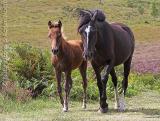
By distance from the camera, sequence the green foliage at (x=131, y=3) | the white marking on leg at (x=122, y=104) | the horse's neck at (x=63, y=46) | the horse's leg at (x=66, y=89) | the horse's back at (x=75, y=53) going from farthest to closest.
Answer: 1. the green foliage at (x=131, y=3)
2. the horse's back at (x=75, y=53)
3. the horse's neck at (x=63, y=46)
4. the white marking on leg at (x=122, y=104)
5. the horse's leg at (x=66, y=89)

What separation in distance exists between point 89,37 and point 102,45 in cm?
76

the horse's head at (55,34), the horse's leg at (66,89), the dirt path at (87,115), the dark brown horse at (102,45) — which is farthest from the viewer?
the horse's leg at (66,89)

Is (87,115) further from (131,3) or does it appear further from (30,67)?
(131,3)

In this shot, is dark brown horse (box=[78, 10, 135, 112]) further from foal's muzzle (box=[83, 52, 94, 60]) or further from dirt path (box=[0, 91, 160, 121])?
dirt path (box=[0, 91, 160, 121])

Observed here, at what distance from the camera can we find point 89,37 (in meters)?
13.3

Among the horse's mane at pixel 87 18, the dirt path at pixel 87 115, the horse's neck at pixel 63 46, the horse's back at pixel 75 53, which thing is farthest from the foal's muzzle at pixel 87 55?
the horse's back at pixel 75 53

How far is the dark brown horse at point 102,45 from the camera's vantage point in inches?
525

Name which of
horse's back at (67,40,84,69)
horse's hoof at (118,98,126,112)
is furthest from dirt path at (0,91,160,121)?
horse's back at (67,40,84,69)

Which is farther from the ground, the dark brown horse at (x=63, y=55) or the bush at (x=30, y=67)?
the dark brown horse at (x=63, y=55)

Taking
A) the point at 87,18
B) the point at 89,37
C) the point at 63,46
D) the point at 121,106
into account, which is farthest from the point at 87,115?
the point at 87,18

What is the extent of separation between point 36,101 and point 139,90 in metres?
5.61

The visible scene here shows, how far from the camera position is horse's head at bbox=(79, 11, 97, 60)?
518 inches

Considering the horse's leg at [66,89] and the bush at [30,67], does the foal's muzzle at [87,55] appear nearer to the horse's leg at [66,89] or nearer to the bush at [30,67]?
the horse's leg at [66,89]

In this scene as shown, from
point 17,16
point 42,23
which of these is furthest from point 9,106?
point 17,16
